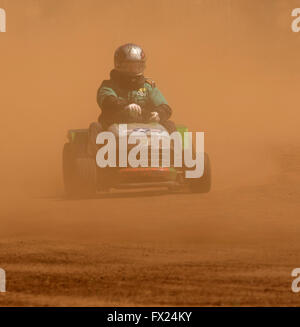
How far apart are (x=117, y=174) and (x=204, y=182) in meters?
1.31

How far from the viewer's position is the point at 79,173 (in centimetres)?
1293

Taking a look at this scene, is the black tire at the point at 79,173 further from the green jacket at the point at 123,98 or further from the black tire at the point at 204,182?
the black tire at the point at 204,182

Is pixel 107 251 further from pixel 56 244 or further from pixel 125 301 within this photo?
pixel 125 301

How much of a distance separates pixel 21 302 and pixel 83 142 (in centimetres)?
690

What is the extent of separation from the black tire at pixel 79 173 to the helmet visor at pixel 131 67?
1372 millimetres

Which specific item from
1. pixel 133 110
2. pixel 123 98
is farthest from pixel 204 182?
pixel 123 98

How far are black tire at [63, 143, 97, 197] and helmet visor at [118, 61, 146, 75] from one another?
4.50ft

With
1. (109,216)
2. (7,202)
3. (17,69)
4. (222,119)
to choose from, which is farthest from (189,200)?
(17,69)

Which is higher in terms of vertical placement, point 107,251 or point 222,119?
point 222,119

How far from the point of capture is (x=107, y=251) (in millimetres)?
8844

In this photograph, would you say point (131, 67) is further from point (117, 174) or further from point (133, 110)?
point (117, 174)

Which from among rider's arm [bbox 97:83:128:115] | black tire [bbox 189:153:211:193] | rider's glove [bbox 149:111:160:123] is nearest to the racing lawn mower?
black tire [bbox 189:153:211:193]

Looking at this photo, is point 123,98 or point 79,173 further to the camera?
point 123,98

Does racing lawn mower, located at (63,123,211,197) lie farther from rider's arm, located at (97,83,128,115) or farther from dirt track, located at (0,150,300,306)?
rider's arm, located at (97,83,128,115)
